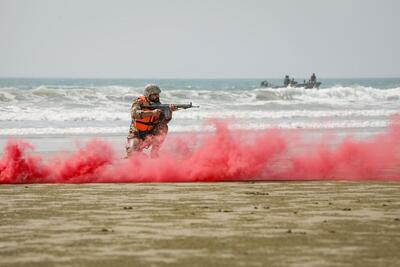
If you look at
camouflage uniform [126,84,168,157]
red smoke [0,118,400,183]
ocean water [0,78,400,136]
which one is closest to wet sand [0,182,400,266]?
red smoke [0,118,400,183]

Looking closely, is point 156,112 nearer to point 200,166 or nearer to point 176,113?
point 200,166

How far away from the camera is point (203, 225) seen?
30.3 feet

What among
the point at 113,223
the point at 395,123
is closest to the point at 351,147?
the point at 395,123

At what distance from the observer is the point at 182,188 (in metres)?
12.8

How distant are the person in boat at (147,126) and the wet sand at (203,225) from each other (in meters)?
2.28

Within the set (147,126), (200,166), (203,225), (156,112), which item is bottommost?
(200,166)

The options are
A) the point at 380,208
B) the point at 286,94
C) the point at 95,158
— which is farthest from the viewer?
the point at 286,94

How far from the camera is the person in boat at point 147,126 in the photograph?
15.0 metres

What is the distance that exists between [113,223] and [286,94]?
47.7m

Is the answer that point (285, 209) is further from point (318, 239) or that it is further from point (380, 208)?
point (318, 239)

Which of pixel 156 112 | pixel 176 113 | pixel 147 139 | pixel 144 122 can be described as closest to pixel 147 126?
pixel 144 122

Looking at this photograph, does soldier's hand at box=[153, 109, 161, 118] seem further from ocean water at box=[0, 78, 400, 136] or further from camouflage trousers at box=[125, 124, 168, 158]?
ocean water at box=[0, 78, 400, 136]

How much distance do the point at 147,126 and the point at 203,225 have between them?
606cm

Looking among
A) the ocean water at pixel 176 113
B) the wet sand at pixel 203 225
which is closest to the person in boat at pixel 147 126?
the wet sand at pixel 203 225
